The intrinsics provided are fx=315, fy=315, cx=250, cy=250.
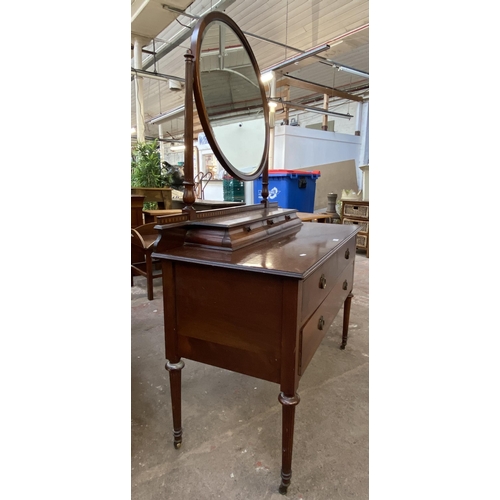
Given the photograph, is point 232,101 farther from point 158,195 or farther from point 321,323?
point 158,195

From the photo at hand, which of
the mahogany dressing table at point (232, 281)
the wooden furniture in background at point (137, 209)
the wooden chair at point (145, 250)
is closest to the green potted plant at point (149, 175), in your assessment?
the wooden furniture in background at point (137, 209)

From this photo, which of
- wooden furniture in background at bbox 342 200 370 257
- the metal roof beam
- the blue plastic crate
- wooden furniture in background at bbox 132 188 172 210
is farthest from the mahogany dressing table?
the metal roof beam

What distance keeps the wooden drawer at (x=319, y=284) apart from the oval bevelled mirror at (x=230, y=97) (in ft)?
2.05

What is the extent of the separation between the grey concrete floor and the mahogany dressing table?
109 mm

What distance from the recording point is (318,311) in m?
1.22

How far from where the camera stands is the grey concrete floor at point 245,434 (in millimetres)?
1155

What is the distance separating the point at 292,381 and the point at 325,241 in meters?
0.60

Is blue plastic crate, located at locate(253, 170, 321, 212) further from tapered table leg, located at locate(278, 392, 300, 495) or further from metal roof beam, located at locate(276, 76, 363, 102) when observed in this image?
tapered table leg, located at locate(278, 392, 300, 495)

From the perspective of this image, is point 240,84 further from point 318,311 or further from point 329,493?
point 329,493

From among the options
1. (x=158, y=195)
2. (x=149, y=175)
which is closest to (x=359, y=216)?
(x=158, y=195)

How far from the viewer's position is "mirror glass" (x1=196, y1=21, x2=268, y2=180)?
134 centimetres

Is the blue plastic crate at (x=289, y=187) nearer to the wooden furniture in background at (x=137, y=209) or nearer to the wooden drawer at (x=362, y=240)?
the wooden drawer at (x=362, y=240)

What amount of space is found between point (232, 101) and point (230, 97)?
2cm
